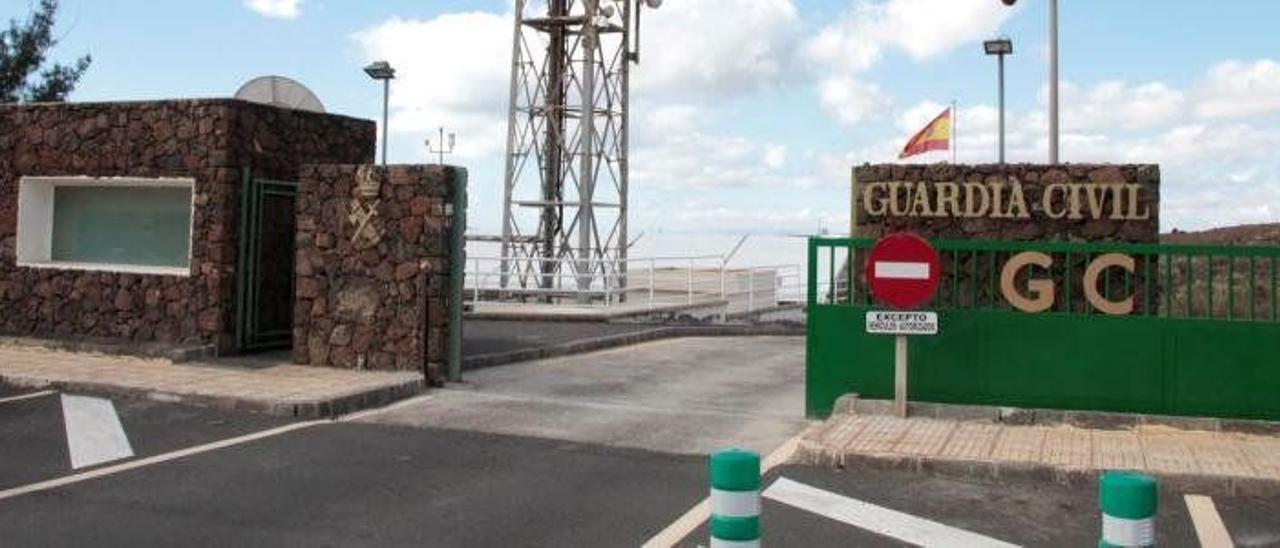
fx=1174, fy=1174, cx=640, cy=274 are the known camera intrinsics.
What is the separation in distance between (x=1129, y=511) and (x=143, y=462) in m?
6.93

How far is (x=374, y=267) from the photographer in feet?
41.8

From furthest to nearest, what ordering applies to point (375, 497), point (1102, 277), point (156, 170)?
point (156, 170) < point (1102, 277) < point (375, 497)

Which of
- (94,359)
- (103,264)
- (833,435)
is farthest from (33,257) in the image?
(833,435)

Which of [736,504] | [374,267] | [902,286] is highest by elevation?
[374,267]

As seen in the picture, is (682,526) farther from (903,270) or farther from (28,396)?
(28,396)

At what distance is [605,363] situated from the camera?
15359 mm

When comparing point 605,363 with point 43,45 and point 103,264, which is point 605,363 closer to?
point 103,264

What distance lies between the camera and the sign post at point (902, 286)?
9625 millimetres

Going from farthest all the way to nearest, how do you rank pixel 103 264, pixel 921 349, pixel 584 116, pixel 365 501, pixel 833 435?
1. pixel 584 116
2. pixel 103 264
3. pixel 921 349
4. pixel 833 435
5. pixel 365 501

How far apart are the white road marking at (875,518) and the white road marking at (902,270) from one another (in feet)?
7.97

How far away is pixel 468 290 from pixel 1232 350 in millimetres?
17436

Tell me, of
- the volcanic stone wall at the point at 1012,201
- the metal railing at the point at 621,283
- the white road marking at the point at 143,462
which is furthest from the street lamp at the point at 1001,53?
the white road marking at the point at 143,462

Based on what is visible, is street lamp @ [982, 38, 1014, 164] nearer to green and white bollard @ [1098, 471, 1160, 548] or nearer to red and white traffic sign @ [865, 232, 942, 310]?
red and white traffic sign @ [865, 232, 942, 310]

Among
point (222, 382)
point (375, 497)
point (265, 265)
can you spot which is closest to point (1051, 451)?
point (375, 497)
